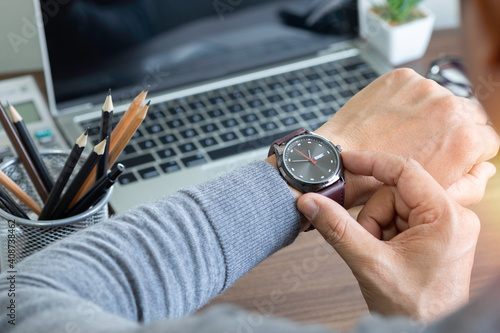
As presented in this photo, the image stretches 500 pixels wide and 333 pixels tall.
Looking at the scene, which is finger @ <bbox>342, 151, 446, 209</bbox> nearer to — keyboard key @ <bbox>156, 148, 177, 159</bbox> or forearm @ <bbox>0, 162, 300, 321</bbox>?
forearm @ <bbox>0, 162, 300, 321</bbox>

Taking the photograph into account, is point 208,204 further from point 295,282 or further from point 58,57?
point 58,57

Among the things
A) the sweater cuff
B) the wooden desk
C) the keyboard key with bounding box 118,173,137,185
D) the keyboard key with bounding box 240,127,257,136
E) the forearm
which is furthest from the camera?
the keyboard key with bounding box 240,127,257,136

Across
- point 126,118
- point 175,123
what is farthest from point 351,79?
point 126,118

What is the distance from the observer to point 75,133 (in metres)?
1.10

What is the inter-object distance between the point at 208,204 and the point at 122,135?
140 millimetres

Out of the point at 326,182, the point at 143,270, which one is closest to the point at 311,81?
the point at 326,182

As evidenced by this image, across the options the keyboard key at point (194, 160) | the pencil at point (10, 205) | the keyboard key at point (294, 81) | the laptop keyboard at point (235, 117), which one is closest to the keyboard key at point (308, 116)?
the laptop keyboard at point (235, 117)

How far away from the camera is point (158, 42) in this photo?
3.86ft

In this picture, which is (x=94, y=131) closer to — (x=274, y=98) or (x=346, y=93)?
(x=274, y=98)

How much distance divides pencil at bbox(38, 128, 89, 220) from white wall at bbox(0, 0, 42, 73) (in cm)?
62

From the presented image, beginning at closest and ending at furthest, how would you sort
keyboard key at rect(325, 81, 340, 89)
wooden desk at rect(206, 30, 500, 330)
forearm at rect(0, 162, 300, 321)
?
forearm at rect(0, 162, 300, 321)
wooden desk at rect(206, 30, 500, 330)
keyboard key at rect(325, 81, 340, 89)

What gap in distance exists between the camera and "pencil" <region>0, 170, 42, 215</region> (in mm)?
772

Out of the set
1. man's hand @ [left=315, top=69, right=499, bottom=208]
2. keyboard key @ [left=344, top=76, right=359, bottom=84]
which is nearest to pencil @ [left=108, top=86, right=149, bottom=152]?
man's hand @ [left=315, top=69, right=499, bottom=208]

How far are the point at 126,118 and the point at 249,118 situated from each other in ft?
1.25
